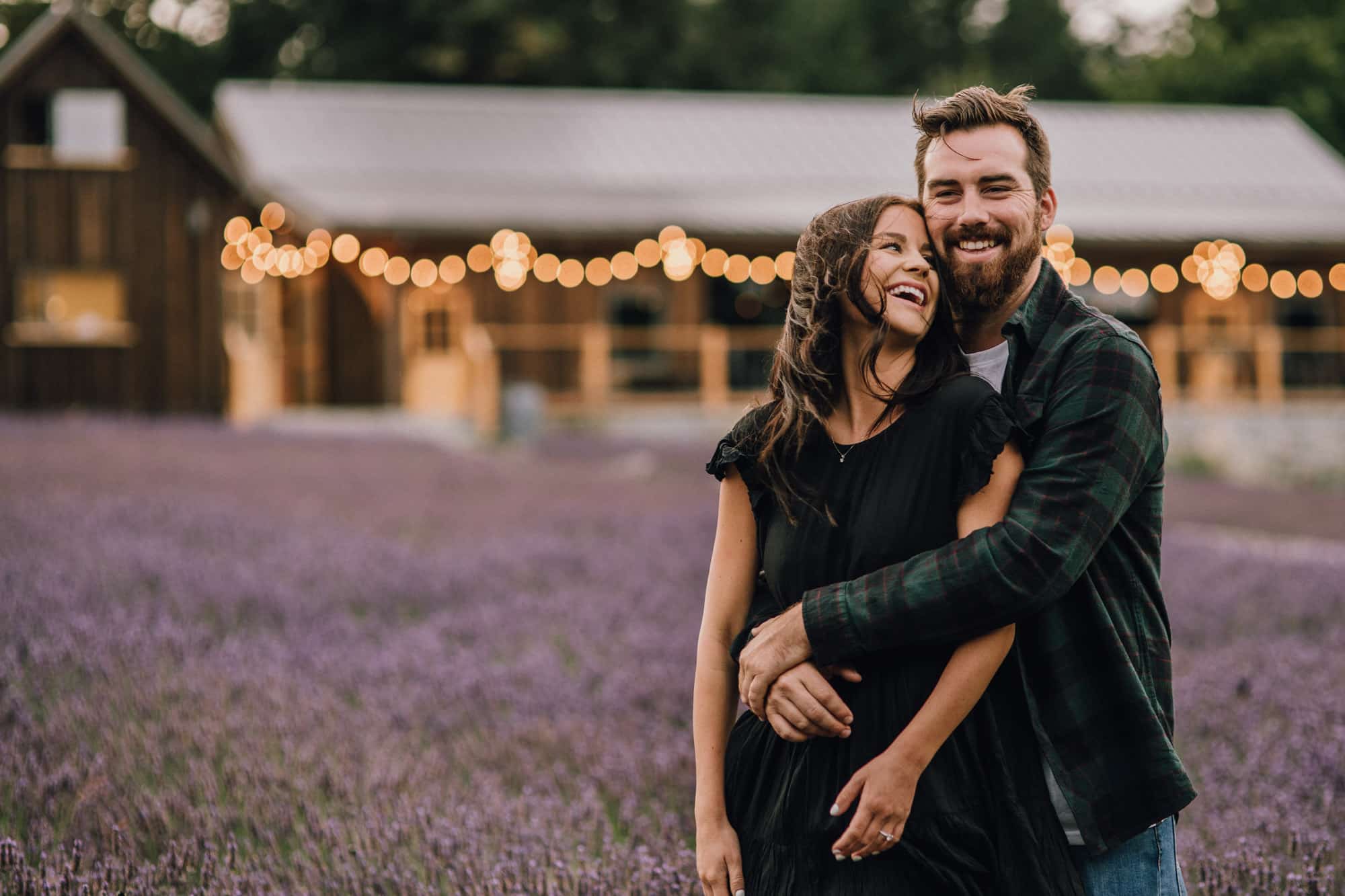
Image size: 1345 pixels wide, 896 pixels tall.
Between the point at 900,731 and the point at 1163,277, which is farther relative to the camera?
the point at 1163,277

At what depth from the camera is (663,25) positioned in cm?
3856

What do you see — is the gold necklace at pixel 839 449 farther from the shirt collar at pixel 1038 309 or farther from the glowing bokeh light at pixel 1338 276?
the glowing bokeh light at pixel 1338 276

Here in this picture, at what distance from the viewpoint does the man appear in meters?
2.10

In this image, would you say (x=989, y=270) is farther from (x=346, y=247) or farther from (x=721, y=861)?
(x=346, y=247)

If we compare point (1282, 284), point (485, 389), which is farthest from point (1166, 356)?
point (485, 389)

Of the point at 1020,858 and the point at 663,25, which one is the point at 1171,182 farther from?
the point at 1020,858

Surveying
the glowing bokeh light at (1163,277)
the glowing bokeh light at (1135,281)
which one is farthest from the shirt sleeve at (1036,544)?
the glowing bokeh light at (1163,277)

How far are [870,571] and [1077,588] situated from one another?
361 millimetres

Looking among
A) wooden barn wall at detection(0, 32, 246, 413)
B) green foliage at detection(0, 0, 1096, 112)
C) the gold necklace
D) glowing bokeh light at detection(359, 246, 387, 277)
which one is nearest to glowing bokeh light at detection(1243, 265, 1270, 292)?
green foliage at detection(0, 0, 1096, 112)

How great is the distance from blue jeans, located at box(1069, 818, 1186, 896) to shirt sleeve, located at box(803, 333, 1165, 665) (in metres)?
0.51

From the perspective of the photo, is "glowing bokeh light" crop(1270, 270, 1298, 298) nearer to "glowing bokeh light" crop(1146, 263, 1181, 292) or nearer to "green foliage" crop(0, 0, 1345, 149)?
"glowing bokeh light" crop(1146, 263, 1181, 292)

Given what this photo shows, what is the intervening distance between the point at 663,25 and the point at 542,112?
12233mm

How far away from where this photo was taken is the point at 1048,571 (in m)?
2.09

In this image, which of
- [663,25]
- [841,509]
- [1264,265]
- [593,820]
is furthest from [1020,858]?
[663,25]
